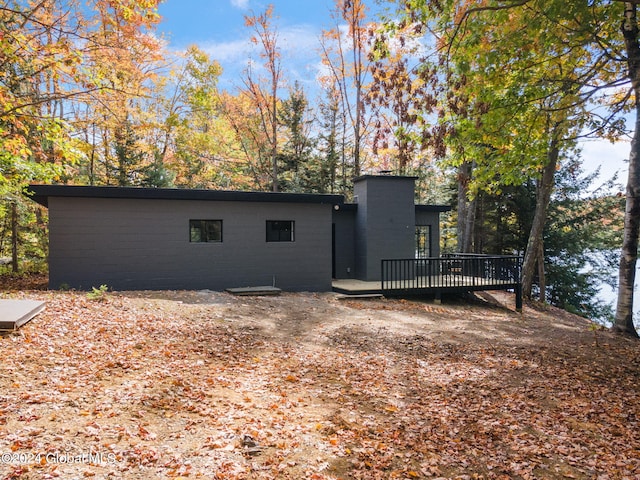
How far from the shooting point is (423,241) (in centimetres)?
1641

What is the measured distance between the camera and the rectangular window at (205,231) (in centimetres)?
1148

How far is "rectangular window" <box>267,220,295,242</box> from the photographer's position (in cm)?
1238

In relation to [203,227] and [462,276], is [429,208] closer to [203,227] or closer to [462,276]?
[462,276]

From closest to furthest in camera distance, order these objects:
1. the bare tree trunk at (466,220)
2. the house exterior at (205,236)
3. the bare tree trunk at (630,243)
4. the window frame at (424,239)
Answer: the bare tree trunk at (630,243)
the house exterior at (205,236)
the window frame at (424,239)
the bare tree trunk at (466,220)

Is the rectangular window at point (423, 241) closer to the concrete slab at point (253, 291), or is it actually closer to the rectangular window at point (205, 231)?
the concrete slab at point (253, 291)

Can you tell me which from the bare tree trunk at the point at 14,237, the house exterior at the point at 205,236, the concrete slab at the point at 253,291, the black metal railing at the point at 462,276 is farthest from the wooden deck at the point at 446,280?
the bare tree trunk at the point at 14,237

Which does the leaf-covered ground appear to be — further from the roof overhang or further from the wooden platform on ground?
the roof overhang

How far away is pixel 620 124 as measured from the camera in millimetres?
10258

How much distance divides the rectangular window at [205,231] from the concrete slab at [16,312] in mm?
5080

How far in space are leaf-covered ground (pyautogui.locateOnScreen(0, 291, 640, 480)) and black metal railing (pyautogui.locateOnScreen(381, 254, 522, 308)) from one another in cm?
463

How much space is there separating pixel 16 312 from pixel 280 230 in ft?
25.0

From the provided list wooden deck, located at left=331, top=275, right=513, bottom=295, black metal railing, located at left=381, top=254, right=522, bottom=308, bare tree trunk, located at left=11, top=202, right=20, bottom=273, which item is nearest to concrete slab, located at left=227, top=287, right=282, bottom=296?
wooden deck, located at left=331, top=275, right=513, bottom=295

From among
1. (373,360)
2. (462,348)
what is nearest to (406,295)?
(462,348)

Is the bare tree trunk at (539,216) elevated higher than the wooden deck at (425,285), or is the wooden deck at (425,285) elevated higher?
the bare tree trunk at (539,216)
